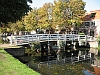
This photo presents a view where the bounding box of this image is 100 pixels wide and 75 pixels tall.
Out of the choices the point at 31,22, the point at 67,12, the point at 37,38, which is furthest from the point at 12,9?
the point at 31,22

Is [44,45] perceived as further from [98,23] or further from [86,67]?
[98,23]

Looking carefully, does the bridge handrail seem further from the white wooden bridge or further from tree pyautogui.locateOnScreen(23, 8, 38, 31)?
tree pyautogui.locateOnScreen(23, 8, 38, 31)

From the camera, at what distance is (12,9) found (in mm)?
19453

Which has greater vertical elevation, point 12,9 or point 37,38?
point 12,9

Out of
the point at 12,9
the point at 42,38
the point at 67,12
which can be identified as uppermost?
the point at 67,12

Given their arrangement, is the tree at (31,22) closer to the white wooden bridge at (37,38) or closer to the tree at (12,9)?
the white wooden bridge at (37,38)

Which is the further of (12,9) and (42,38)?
(42,38)

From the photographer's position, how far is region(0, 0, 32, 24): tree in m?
18.7

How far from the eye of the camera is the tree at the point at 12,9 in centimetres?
1869

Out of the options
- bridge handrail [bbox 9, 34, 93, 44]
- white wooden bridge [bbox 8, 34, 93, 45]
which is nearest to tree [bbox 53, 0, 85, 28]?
white wooden bridge [bbox 8, 34, 93, 45]

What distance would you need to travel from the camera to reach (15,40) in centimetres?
3083

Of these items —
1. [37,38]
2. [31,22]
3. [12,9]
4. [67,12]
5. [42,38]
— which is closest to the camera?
[12,9]

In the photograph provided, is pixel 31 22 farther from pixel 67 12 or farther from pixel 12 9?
pixel 12 9

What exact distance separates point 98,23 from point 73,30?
7.71 meters
